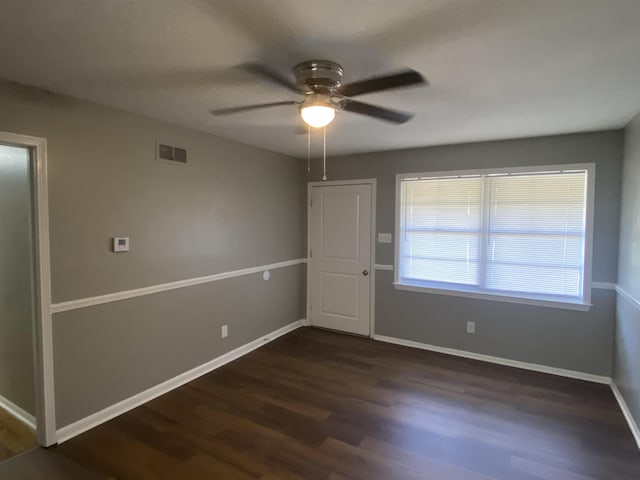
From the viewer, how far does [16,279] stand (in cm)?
262

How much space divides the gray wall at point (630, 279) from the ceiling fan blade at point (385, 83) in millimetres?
2210

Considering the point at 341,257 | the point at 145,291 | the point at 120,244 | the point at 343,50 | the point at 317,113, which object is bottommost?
the point at 145,291

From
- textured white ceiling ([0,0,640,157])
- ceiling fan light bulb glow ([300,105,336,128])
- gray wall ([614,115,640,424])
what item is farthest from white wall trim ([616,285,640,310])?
ceiling fan light bulb glow ([300,105,336,128])

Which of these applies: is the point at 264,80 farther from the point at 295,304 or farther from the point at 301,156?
the point at 295,304

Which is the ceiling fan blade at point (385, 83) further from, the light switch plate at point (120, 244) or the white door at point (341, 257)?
the white door at point (341, 257)

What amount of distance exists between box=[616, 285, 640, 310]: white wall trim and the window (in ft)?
0.90

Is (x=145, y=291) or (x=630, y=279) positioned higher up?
(x=630, y=279)

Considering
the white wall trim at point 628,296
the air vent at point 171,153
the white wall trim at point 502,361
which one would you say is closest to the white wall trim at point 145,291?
the air vent at point 171,153

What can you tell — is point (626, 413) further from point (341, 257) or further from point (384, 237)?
point (341, 257)

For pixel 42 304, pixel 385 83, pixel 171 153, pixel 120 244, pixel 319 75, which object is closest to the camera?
pixel 385 83

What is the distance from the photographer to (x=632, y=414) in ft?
8.84

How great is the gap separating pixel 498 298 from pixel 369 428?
207cm

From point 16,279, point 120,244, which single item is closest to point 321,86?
point 120,244

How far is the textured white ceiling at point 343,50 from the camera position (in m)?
1.42
